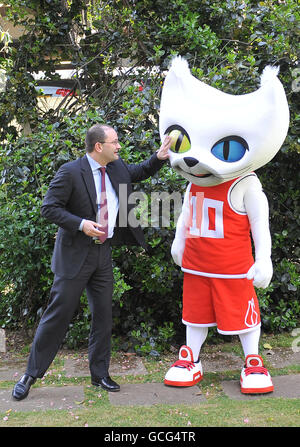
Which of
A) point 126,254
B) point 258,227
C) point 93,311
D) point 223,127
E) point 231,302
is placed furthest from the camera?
point 126,254

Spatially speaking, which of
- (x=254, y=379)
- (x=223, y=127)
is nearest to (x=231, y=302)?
(x=254, y=379)

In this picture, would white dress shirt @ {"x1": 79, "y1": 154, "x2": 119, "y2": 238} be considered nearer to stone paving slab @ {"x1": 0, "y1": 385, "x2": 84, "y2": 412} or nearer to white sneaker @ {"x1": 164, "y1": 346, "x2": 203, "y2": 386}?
white sneaker @ {"x1": 164, "y1": 346, "x2": 203, "y2": 386}

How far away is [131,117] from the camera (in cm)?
500

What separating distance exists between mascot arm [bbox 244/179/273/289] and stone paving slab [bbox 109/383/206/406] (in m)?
0.94

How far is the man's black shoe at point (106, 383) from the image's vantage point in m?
4.03

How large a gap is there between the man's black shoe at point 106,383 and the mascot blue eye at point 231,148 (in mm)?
1792

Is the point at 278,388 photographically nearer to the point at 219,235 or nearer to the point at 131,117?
the point at 219,235

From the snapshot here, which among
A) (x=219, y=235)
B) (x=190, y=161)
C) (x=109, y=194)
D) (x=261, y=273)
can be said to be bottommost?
(x=261, y=273)

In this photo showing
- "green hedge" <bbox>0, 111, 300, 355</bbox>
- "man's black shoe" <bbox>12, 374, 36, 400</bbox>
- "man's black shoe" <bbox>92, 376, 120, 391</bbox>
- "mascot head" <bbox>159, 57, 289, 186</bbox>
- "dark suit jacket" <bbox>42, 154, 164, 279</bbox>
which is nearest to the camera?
"mascot head" <bbox>159, 57, 289, 186</bbox>

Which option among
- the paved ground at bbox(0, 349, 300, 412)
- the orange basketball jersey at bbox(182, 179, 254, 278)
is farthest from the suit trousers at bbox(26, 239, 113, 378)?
the orange basketball jersey at bbox(182, 179, 254, 278)

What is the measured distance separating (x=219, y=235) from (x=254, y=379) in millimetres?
1039

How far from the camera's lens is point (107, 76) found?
6.11 m

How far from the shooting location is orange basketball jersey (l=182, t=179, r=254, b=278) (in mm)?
3902
